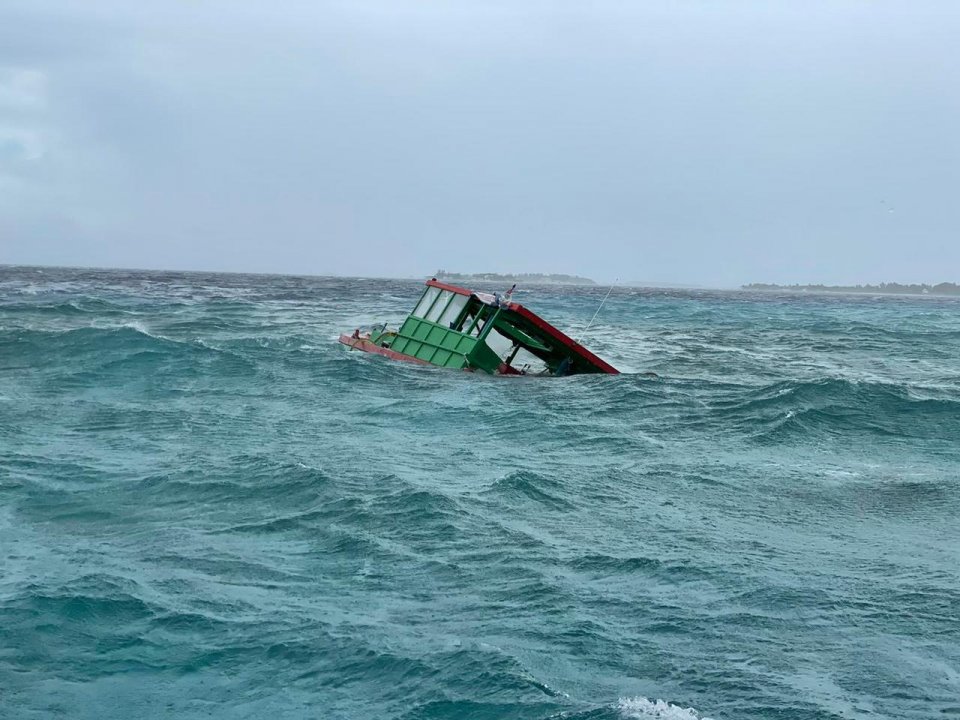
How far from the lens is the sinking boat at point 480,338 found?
29234mm

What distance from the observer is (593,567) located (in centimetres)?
1241

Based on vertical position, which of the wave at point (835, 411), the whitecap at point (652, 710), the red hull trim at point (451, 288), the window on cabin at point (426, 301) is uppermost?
the red hull trim at point (451, 288)

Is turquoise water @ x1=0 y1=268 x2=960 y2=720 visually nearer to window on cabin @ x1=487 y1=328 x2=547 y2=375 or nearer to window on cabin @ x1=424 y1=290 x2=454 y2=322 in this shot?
window on cabin @ x1=487 y1=328 x2=547 y2=375

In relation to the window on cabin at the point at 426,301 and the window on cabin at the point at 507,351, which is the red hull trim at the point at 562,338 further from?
the window on cabin at the point at 426,301

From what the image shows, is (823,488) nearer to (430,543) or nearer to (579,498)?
(579,498)

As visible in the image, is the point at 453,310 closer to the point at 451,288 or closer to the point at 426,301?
the point at 451,288

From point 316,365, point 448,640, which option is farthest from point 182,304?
point 448,640

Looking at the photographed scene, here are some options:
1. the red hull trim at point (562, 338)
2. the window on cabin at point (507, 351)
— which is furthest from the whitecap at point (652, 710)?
the window on cabin at point (507, 351)

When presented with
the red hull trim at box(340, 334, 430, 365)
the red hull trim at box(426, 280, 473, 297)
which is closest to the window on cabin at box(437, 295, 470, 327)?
the red hull trim at box(426, 280, 473, 297)

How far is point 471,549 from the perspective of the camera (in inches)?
512

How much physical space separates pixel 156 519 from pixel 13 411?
30.8 ft

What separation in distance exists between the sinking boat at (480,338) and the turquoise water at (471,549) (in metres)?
2.24

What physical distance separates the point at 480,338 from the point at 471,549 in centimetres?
1647

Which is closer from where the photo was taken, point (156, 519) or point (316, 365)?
point (156, 519)
